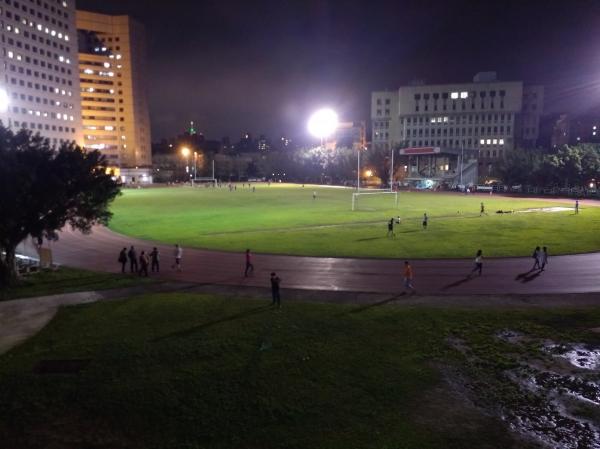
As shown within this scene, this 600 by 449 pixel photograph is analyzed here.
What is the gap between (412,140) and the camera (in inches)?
6757

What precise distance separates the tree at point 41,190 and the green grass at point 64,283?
1357 millimetres

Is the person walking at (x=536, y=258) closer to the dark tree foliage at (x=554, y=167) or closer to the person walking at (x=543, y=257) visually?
the person walking at (x=543, y=257)

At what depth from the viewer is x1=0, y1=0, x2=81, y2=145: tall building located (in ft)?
449

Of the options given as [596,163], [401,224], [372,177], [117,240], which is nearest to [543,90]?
[372,177]

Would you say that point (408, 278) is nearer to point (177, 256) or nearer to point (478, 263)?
point (478, 263)

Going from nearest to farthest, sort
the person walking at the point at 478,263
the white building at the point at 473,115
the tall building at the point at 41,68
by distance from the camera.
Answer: the person walking at the point at 478,263, the tall building at the point at 41,68, the white building at the point at 473,115

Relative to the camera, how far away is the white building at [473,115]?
161m

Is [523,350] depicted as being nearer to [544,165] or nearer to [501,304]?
[501,304]

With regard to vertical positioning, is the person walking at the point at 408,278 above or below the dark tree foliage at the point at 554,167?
below

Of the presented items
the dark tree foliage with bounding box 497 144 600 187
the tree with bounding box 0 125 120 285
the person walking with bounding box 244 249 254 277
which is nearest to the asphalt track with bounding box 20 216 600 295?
the person walking with bounding box 244 249 254 277

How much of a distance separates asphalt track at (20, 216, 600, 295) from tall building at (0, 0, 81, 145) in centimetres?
11466

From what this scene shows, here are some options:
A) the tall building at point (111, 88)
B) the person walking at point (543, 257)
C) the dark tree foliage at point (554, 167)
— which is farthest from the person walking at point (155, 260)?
the tall building at point (111, 88)

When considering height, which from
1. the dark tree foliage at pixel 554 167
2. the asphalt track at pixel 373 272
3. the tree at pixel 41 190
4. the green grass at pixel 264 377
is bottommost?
the green grass at pixel 264 377

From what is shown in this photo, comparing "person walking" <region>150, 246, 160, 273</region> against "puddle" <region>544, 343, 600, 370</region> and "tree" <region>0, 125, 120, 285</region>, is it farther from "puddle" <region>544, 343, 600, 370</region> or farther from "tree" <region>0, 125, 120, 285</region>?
"puddle" <region>544, 343, 600, 370</region>
